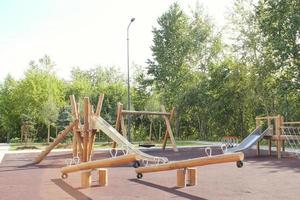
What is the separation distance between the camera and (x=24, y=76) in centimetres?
4466

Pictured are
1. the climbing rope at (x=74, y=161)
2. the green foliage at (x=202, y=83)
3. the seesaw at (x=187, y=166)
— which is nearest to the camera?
the seesaw at (x=187, y=166)

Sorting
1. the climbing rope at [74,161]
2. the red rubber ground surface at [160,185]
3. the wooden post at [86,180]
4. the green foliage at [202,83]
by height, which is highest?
the green foliage at [202,83]

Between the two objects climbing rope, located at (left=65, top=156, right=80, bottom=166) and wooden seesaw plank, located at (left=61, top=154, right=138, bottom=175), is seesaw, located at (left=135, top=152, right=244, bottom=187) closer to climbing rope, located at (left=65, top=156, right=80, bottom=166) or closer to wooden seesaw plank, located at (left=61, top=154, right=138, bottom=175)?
wooden seesaw plank, located at (left=61, top=154, right=138, bottom=175)

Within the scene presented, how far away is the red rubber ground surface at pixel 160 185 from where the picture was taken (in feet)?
29.0

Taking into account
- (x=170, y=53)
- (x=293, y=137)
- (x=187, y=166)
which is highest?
(x=170, y=53)

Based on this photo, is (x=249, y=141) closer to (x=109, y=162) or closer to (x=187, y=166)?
(x=187, y=166)

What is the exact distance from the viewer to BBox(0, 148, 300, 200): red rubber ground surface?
8.84 meters

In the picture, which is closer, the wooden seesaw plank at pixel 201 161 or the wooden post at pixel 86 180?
the wooden seesaw plank at pixel 201 161

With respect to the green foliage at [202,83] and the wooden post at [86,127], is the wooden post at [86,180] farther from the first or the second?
the green foliage at [202,83]

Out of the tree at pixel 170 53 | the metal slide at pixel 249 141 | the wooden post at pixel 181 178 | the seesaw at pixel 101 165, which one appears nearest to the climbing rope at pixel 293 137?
the metal slide at pixel 249 141

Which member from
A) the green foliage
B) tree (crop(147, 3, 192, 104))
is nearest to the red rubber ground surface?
the green foliage

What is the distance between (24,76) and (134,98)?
12.3 m

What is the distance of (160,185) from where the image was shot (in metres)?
10.4

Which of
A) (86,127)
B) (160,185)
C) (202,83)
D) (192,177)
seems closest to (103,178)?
(160,185)
